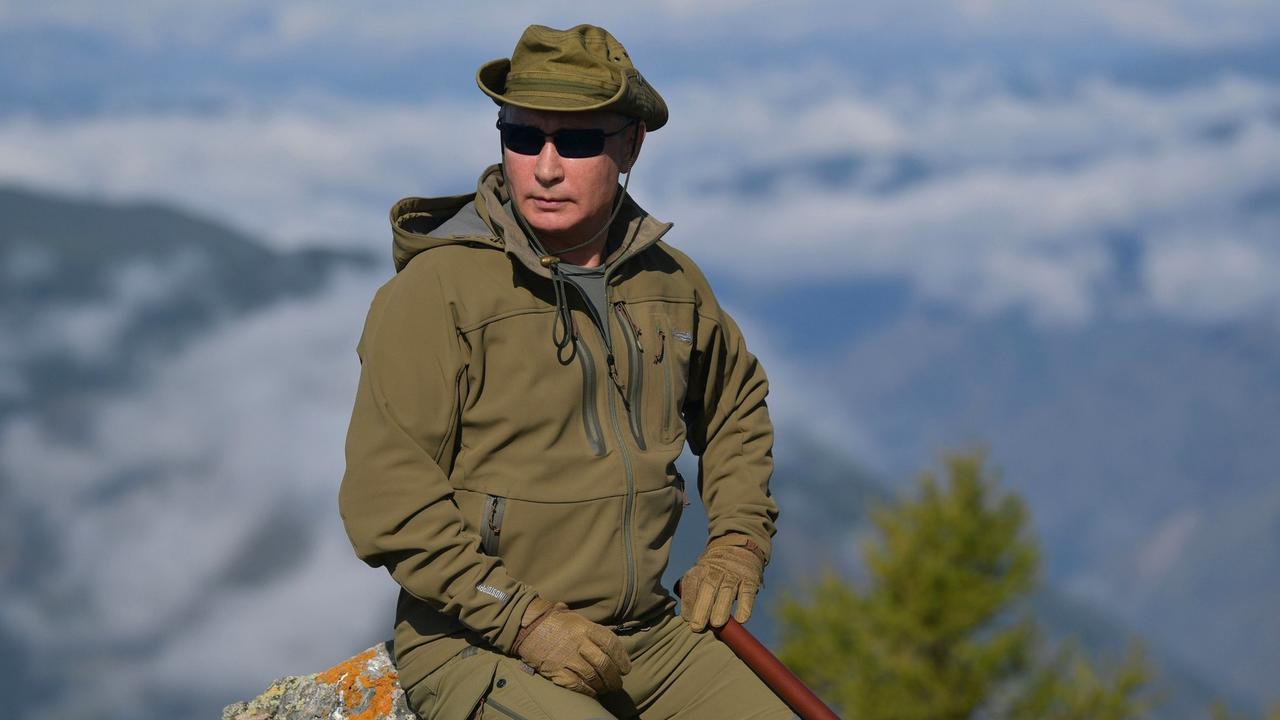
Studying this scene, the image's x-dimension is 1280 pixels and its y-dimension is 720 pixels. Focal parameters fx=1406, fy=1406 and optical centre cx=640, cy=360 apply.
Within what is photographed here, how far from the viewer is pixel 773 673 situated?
4.42 metres

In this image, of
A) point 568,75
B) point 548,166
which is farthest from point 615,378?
point 568,75

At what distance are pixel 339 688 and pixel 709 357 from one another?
6.02 ft

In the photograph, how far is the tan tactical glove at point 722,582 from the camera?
4.54m

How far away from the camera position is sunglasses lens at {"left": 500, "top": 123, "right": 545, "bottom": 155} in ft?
13.9

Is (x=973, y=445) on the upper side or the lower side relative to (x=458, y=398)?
lower

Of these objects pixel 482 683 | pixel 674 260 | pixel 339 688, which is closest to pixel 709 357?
pixel 674 260

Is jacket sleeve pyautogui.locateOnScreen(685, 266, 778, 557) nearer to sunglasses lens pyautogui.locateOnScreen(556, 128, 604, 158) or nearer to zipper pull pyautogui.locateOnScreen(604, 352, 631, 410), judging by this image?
zipper pull pyautogui.locateOnScreen(604, 352, 631, 410)

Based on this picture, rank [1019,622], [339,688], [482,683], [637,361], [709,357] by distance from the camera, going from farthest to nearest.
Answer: [1019,622] → [339,688] → [709,357] → [637,361] → [482,683]

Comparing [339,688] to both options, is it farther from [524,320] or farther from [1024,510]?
[1024,510]

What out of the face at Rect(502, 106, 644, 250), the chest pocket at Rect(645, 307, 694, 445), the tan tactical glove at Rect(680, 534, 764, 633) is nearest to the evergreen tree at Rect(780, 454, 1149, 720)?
the tan tactical glove at Rect(680, 534, 764, 633)

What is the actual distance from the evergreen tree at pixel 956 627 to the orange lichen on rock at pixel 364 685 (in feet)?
63.0

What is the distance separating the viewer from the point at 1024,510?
1001 inches

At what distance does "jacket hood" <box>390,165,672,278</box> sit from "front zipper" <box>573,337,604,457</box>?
0.84ft

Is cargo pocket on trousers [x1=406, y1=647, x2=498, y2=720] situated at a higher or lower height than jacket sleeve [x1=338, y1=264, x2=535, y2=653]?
lower
